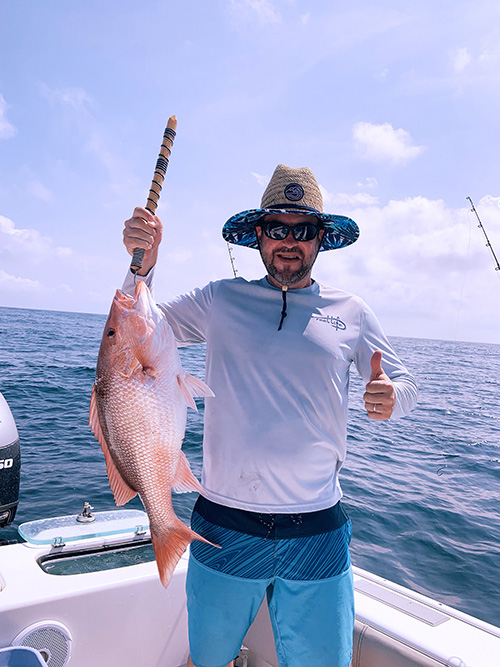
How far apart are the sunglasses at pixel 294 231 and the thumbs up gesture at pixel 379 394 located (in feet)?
2.55

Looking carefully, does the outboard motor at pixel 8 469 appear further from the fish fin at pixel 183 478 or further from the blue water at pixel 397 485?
the fish fin at pixel 183 478

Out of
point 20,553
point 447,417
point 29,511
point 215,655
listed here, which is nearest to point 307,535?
point 215,655

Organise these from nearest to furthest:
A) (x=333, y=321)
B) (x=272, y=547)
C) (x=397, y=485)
→ (x=272, y=547), (x=333, y=321), (x=397, y=485)

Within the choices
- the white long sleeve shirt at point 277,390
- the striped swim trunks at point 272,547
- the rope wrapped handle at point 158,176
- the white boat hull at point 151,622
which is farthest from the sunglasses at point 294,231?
the white boat hull at point 151,622

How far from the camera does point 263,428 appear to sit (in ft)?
7.25

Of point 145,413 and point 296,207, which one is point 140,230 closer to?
point 145,413

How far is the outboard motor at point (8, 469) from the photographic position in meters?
3.81

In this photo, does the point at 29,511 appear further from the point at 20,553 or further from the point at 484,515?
the point at 484,515

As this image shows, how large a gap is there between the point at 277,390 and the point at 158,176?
108cm

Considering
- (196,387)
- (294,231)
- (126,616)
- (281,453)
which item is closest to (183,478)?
(196,387)

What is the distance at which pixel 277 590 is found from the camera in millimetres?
2191

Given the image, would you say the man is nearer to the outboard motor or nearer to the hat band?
the hat band

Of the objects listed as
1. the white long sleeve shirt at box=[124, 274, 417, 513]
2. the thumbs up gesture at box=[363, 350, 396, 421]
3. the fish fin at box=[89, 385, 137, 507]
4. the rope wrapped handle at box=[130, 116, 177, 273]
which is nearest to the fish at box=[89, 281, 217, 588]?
the fish fin at box=[89, 385, 137, 507]

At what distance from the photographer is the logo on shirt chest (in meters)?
2.41
